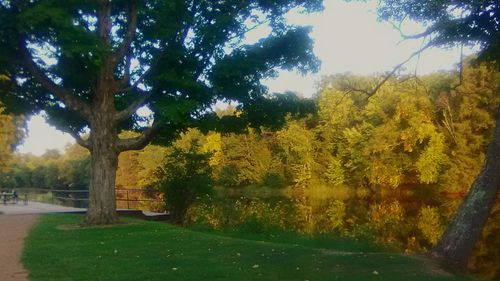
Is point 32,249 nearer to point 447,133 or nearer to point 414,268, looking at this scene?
point 414,268

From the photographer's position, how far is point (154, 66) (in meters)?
17.0

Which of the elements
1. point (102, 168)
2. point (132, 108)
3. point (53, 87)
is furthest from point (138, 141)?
point (53, 87)

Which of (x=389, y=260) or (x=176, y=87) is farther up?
(x=176, y=87)

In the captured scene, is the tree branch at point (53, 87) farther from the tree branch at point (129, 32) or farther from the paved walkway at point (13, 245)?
the paved walkway at point (13, 245)

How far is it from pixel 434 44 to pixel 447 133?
34.2 meters

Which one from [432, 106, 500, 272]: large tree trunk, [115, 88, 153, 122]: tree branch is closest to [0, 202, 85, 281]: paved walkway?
[115, 88, 153, 122]: tree branch

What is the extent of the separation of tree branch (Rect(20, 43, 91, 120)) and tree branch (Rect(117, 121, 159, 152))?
1.31 metres

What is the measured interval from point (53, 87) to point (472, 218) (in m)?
12.0

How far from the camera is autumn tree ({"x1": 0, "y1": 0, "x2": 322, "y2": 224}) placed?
613 inches

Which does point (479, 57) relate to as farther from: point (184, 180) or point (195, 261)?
point (184, 180)

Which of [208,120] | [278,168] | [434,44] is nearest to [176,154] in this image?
[208,120]

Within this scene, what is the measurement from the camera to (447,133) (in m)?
43.1

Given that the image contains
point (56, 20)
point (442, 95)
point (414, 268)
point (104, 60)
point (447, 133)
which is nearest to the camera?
point (414, 268)

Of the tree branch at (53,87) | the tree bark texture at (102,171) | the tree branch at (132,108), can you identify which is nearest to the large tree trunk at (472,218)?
the tree bark texture at (102,171)
